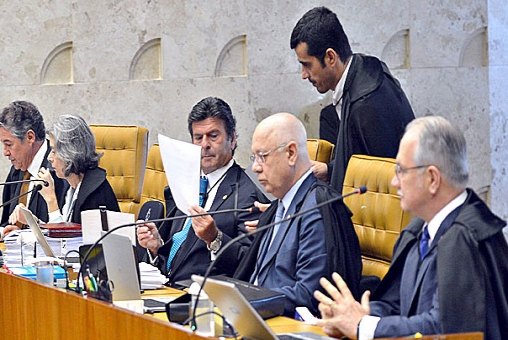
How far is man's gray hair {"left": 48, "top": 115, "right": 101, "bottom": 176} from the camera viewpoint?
17.6 ft

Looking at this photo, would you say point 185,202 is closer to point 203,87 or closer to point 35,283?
point 35,283

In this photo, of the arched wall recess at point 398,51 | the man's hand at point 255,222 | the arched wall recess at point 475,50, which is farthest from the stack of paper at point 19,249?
the arched wall recess at point 475,50

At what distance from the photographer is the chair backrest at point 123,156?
6176 mm

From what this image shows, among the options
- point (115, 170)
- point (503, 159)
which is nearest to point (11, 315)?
point (115, 170)

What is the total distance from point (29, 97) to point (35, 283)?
303cm

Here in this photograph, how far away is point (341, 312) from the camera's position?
122 inches

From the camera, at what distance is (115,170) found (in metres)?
6.23

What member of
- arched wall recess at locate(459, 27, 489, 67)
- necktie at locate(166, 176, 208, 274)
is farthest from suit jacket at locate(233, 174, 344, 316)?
arched wall recess at locate(459, 27, 489, 67)

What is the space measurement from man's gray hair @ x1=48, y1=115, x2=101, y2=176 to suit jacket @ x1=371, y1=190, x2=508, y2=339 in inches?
101

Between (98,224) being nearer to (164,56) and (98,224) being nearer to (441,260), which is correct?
(441,260)

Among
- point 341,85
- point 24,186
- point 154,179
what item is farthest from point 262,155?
point 24,186

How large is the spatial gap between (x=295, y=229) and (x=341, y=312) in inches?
29.9

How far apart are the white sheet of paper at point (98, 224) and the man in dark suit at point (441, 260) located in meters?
0.97

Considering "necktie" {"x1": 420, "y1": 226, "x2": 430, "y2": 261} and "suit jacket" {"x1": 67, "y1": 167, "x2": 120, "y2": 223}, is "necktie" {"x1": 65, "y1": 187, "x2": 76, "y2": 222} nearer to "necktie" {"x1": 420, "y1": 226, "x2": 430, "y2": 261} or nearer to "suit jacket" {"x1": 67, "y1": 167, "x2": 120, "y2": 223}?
"suit jacket" {"x1": 67, "y1": 167, "x2": 120, "y2": 223}
